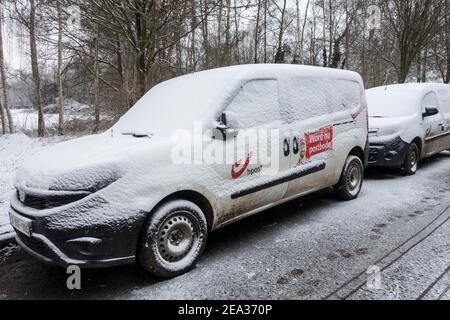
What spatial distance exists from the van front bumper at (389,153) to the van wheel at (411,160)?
202mm

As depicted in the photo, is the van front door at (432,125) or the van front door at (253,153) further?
the van front door at (432,125)

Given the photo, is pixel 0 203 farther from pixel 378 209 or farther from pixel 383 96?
pixel 383 96

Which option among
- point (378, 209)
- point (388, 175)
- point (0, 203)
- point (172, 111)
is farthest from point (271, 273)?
point (388, 175)

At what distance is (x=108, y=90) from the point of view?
18.4 m

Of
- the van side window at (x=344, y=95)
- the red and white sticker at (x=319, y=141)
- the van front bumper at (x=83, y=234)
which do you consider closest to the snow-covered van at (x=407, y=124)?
the van side window at (x=344, y=95)

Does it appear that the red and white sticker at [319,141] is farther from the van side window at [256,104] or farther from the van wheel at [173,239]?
the van wheel at [173,239]

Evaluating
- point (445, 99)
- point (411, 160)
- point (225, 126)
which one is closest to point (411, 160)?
point (411, 160)

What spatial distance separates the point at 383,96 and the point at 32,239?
7118 mm

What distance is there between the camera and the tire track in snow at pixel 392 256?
2.75 m

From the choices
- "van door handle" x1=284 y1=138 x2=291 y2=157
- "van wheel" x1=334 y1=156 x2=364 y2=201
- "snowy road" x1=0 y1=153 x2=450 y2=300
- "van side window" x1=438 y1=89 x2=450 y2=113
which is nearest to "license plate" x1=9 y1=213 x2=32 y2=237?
"snowy road" x1=0 y1=153 x2=450 y2=300

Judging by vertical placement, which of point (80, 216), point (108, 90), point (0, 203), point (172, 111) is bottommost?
point (0, 203)

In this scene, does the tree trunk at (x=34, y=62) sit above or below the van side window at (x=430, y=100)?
above

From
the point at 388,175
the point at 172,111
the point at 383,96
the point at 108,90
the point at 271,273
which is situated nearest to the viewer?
the point at 271,273

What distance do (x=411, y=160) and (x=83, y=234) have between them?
6.31 m
